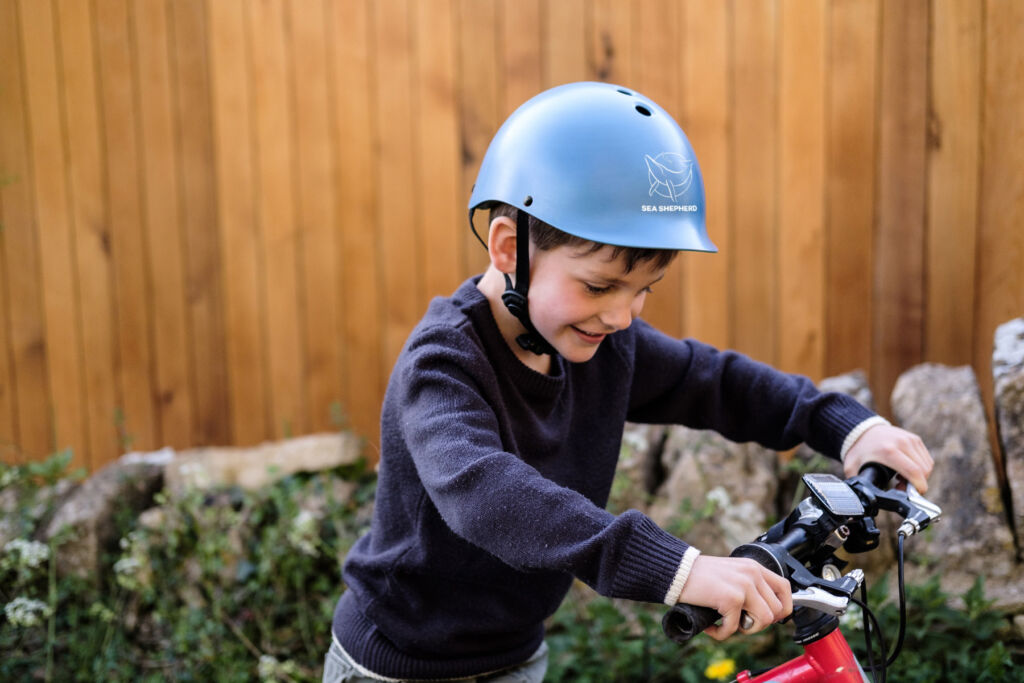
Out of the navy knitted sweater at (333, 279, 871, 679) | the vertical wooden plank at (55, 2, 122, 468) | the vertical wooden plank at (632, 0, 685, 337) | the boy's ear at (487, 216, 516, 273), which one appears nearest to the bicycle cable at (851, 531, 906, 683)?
the navy knitted sweater at (333, 279, 871, 679)

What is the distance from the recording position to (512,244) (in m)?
1.86

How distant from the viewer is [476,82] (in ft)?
12.8

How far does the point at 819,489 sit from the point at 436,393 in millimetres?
669

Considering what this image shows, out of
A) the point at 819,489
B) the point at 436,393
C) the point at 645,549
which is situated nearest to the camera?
the point at 645,549

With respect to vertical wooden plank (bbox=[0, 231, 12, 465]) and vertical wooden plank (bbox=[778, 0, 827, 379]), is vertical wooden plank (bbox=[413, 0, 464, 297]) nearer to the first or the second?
vertical wooden plank (bbox=[778, 0, 827, 379])

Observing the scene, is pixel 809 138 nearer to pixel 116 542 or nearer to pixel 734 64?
pixel 734 64

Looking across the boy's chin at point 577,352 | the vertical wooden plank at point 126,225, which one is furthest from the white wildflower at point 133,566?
the boy's chin at point 577,352

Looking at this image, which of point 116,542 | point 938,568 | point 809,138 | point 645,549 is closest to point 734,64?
point 809,138

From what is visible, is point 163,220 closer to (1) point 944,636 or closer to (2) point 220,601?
(2) point 220,601

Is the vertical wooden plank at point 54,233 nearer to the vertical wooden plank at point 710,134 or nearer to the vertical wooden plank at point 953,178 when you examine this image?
the vertical wooden plank at point 710,134

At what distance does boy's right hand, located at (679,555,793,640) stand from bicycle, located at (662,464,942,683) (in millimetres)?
59

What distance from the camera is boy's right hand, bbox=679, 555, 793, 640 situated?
1247mm

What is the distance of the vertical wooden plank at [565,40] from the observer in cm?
380

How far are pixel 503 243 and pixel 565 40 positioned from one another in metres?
2.23
